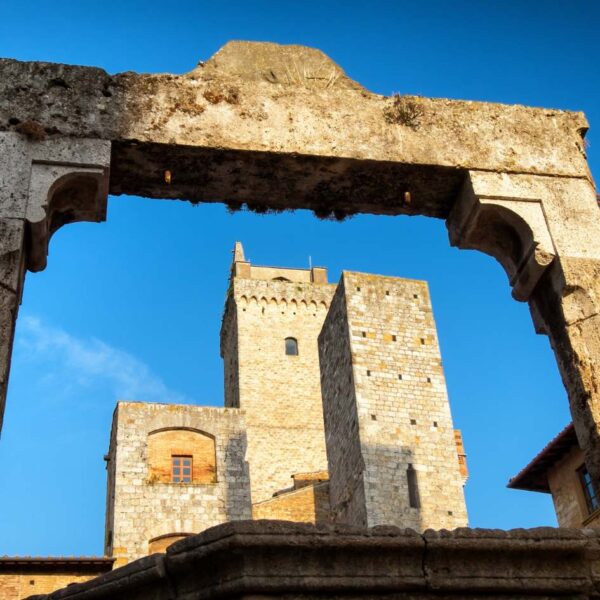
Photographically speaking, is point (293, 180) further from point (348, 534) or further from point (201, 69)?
point (348, 534)

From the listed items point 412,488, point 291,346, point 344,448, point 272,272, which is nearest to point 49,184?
point 412,488

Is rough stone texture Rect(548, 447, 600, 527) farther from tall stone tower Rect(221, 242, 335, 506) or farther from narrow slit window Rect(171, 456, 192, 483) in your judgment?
tall stone tower Rect(221, 242, 335, 506)

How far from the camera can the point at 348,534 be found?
3988mm

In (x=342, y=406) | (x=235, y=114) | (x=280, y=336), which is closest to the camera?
(x=235, y=114)

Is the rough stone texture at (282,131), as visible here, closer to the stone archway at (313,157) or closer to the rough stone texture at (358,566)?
the stone archway at (313,157)

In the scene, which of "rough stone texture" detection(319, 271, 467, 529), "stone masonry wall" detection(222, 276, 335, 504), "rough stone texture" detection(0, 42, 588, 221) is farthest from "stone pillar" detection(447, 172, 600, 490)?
"stone masonry wall" detection(222, 276, 335, 504)

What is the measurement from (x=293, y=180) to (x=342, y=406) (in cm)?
1668

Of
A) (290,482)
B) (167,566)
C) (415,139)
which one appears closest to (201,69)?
(415,139)

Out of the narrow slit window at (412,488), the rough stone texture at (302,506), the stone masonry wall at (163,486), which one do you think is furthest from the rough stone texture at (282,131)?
the rough stone texture at (302,506)

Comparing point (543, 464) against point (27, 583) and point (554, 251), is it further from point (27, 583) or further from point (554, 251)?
point (554, 251)

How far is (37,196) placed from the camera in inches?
231

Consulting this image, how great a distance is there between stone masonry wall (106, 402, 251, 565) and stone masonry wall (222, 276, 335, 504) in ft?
39.7

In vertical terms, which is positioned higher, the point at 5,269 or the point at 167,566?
the point at 5,269

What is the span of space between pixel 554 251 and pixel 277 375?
1451 inches
